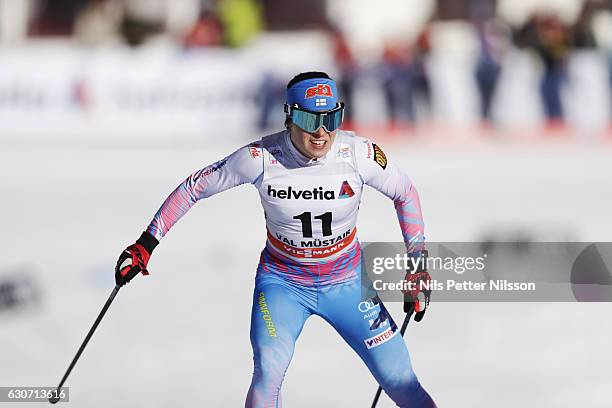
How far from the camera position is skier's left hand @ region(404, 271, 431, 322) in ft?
19.1

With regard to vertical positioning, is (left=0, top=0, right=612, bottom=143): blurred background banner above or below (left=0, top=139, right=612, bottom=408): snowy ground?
above

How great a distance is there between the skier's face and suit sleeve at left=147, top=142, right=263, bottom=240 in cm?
25

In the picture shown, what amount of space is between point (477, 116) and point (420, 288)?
10.6m

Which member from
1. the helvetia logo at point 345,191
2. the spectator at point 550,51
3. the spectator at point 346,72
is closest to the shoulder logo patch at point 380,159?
the helvetia logo at point 345,191

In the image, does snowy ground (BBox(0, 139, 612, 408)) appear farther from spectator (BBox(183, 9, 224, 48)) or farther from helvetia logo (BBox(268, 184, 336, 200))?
spectator (BBox(183, 9, 224, 48))

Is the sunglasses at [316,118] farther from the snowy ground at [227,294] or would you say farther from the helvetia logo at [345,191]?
the snowy ground at [227,294]

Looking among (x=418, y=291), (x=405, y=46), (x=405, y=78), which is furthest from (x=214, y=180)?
(x=405, y=46)

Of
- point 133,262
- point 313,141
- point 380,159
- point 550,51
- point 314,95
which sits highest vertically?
point 314,95

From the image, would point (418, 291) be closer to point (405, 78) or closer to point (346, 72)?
point (405, 78)

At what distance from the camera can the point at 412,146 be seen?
52.7 ft

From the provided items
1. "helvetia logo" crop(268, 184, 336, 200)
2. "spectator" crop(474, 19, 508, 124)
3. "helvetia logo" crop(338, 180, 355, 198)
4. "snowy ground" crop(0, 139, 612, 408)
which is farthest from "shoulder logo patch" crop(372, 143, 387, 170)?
"spectator" crop(474, 19, 508, 124)

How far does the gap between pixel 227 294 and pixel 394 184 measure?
431 cm

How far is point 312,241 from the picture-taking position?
587 centimetres

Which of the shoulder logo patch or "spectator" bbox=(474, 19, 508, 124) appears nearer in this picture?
the shoulder logo patch
